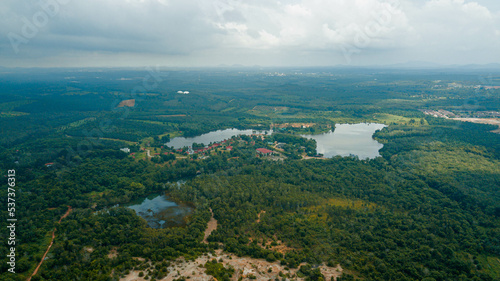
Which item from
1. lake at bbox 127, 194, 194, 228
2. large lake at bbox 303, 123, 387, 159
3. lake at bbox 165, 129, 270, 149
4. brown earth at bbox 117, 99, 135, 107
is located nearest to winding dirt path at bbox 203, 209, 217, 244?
lake at bbox 127, 194, 194, 228

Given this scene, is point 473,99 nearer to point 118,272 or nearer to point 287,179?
point 287,179

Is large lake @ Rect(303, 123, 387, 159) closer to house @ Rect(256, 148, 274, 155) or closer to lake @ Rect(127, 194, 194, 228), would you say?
house @ Rect(256, 148, 274, 155)

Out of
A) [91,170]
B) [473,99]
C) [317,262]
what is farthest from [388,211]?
[473,99]

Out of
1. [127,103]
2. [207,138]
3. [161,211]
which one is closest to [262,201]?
[161,211]

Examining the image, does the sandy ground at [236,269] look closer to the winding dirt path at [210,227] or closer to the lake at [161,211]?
the winding dirt path at [210,227]

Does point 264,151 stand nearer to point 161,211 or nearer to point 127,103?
point 161,211

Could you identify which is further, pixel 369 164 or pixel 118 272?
pixel 369 164

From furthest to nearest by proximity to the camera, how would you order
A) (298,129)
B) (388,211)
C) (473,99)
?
(473,99), (298,129), (388,211)
